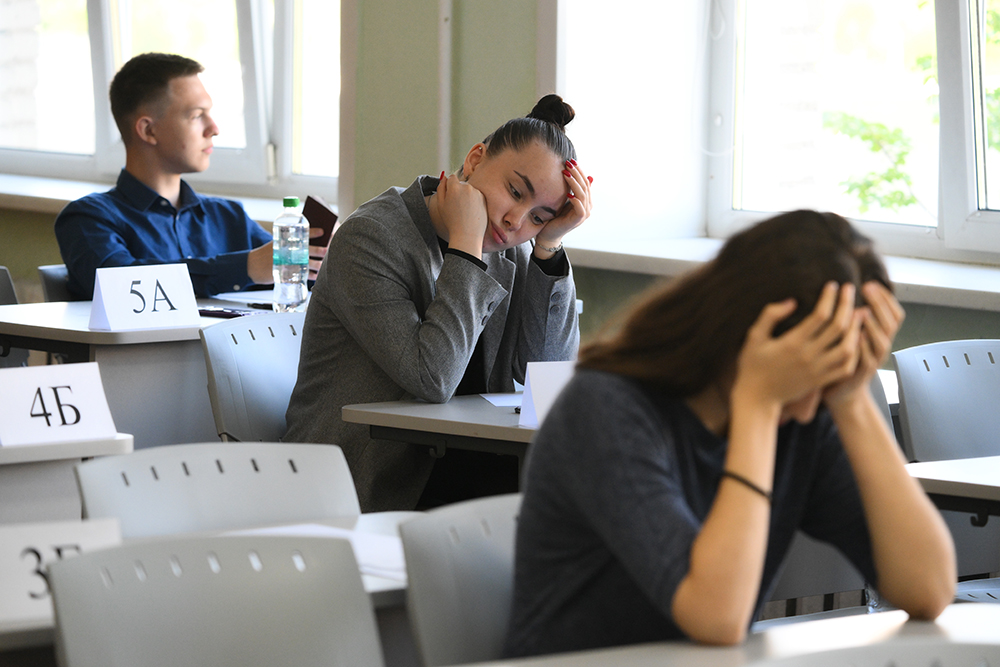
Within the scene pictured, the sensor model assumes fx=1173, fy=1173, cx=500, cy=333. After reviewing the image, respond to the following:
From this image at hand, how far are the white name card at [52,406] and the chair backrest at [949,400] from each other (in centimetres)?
152

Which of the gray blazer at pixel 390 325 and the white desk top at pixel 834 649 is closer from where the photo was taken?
the white desk top at pixel 834 649

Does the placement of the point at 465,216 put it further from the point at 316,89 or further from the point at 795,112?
the point at 316,89

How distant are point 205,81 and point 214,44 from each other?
0.17 metres

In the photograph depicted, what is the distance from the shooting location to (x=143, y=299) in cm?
291

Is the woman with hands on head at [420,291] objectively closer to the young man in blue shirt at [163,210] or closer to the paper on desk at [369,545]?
the paper on desk at [369,545]

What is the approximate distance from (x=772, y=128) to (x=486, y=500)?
104 inches

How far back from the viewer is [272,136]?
5.20 metres

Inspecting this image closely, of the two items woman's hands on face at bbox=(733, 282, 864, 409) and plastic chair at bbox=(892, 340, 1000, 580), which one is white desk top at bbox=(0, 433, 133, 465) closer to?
woman's hands on face at bbox=(733, 282, 864, 409)

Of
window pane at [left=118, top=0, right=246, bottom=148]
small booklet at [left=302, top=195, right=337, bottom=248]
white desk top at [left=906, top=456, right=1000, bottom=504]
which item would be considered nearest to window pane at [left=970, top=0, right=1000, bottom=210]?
white desk top at [left=906, top=456, right=1000, bottom=504]

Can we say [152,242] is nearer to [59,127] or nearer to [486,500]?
[486,500]

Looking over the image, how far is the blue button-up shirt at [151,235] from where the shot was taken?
11.0 feet

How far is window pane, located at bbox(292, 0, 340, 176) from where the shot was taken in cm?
493

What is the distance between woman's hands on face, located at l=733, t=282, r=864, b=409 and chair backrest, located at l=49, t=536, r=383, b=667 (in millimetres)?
493

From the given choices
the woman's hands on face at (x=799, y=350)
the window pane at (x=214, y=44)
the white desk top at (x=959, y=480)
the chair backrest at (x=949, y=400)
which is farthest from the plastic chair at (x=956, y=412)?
the window pane at (x=214, y=44)
